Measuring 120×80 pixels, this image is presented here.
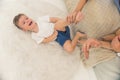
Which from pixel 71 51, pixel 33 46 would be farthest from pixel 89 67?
pixel 33 46

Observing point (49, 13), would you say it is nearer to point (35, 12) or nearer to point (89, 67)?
point (35, 12)

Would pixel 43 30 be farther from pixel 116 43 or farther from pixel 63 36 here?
pixel 116 43

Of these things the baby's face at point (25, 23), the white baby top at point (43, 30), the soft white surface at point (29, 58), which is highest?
the baby's face at point (25, 23)

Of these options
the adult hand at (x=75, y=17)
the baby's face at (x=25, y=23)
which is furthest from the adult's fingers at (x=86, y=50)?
the baby's face at (x=25, y=23)

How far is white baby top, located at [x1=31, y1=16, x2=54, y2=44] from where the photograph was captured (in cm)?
105

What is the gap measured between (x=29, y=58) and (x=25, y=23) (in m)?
0.15

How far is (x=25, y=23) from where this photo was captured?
103 cm

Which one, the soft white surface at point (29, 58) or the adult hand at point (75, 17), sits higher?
the adult hand at point (75, 17)

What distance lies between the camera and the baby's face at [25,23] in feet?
3.38

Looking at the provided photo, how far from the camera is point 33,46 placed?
3.41 ft

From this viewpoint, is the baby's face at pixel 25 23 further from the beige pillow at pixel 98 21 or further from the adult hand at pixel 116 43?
the adult hand at pixel 116 43

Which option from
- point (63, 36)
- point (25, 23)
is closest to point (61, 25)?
point (63, 36)

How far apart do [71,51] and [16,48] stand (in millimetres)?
226

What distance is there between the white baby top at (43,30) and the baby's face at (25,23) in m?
0.03
